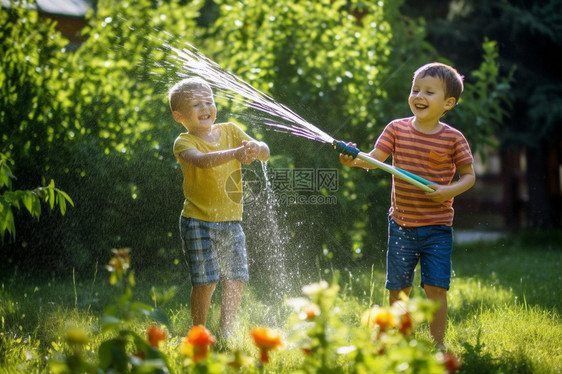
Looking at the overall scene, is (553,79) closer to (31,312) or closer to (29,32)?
(29,32)

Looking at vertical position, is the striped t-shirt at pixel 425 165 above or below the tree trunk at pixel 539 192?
above

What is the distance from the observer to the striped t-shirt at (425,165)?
327 cm

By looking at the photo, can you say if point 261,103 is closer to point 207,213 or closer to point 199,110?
point 199,110

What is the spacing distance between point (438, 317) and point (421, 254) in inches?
12.4

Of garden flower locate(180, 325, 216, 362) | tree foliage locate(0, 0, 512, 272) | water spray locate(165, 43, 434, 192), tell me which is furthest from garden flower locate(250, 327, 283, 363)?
tree foliage locate(0, 0, 512, 272)

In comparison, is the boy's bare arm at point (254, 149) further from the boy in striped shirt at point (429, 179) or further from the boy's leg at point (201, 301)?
the boy's leg at point (201, 301)

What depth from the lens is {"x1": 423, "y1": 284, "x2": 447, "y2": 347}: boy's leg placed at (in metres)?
3.17

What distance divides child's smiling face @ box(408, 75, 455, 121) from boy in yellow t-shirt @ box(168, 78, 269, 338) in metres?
0.85

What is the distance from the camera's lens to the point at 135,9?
5684mm

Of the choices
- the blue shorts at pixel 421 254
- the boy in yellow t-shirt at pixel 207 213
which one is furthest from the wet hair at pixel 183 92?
the blue shorts at pixel 421 254

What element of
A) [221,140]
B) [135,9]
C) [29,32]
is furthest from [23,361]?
[135,9]

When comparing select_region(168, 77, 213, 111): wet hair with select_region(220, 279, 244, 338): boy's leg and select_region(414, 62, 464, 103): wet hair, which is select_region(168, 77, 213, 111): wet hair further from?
select_region(414, 62, 464, 103): wet hair

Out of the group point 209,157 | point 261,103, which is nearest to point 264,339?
point 209,157

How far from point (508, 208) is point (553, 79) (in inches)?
139
